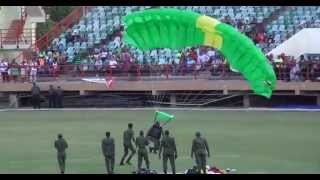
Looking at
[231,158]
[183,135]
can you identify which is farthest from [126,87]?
[231,158]

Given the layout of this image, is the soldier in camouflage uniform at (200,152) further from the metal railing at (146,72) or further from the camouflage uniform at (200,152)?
the metal railing at (146,72)

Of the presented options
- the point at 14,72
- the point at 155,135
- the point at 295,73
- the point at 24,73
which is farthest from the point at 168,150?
Answer: the point at 14,72

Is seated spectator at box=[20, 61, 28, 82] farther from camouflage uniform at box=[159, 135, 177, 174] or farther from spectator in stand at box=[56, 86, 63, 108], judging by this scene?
camouflage uniform at box=[159, 135, 177, 174]

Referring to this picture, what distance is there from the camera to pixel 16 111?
2631 cm

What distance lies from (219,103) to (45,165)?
498 inches

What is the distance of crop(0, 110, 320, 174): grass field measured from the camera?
1508 cm

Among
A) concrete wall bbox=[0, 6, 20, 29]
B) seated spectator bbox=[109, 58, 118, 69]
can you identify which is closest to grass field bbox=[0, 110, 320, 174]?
seated spectator bbox=[109, 58, 118, 69]

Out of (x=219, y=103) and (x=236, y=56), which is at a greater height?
(x=236, y=56)

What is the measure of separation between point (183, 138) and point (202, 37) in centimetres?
616

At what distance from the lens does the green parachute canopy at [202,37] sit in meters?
12.6

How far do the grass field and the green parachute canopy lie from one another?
2.40 meters

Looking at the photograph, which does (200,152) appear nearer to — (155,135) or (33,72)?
(155,135)

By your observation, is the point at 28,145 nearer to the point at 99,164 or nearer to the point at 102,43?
the point at 99,164

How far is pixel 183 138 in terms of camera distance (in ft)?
62.6
